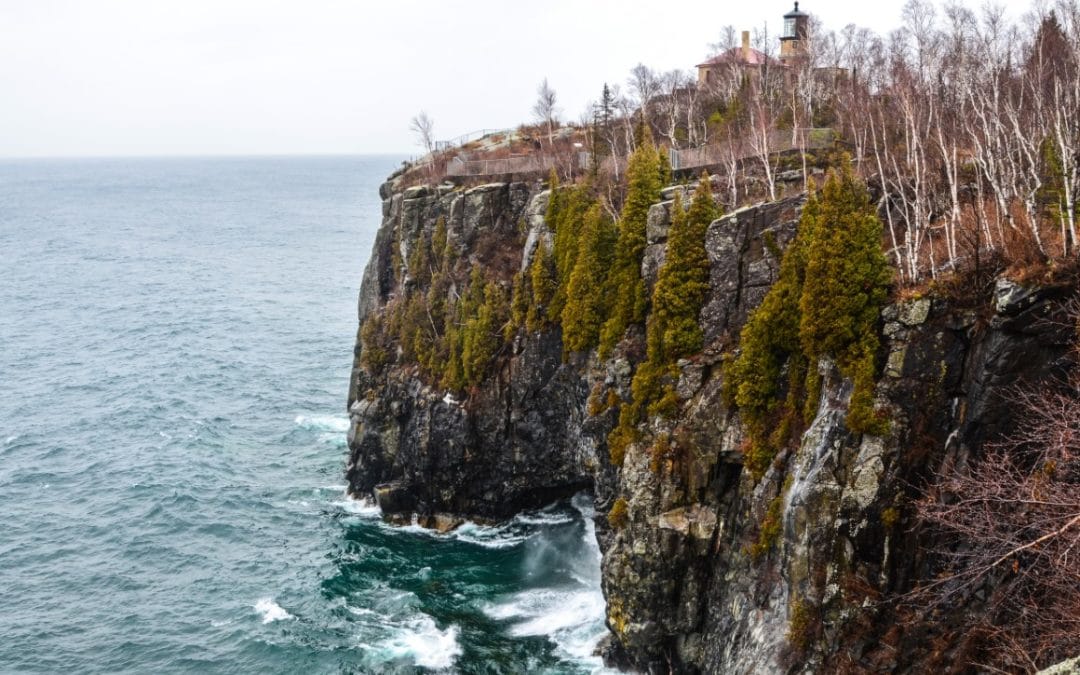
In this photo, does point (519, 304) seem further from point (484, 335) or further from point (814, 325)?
point (814, 325)

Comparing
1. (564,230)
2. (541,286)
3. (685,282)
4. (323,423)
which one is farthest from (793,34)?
(323,423)

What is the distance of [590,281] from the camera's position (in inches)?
2372

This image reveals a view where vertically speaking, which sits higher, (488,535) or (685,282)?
(685,282)

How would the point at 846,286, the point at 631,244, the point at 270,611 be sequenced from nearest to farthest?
the point at 846,286
the point at 631,244
the point at 270,611

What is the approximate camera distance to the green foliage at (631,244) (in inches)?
2222

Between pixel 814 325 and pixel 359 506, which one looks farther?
pixel 359 506

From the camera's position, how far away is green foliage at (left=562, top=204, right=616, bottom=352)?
60.1 meters

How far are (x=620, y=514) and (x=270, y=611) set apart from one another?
26262mm

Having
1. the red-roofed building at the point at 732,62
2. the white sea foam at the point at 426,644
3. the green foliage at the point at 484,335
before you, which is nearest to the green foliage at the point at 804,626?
the white sea foam at the point at 426,644

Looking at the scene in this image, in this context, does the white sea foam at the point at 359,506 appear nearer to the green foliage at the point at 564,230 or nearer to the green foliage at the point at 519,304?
the green foliage at the point at 519,304

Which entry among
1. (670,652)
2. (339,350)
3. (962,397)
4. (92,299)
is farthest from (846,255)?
(92,299)

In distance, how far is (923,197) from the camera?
4009cm

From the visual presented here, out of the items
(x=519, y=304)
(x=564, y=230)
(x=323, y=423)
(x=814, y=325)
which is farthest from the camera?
(x=323, y=423)

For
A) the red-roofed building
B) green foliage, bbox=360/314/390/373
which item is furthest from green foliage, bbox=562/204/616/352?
the red-roofed building
